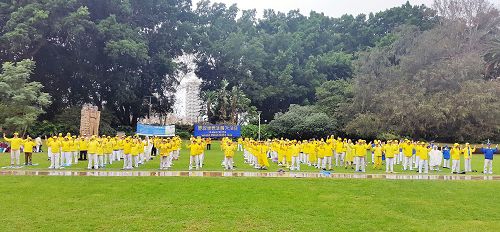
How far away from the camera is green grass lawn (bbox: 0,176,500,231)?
10750 millimetres

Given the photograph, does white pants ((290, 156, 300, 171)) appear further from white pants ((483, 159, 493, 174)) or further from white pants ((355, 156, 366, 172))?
white pants ((483, 159, 493, 174))

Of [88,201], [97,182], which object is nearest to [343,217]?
[88,201]

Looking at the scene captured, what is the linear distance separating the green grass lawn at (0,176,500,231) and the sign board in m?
21.5

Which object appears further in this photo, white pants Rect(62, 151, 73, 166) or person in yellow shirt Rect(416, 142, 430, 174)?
person in yellow shirt Rect(416, 142, 430, 174)

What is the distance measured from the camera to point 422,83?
4269 cm

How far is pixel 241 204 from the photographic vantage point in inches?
511

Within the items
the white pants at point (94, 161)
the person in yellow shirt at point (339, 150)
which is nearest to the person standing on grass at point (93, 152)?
the white pants at point (94, 161)

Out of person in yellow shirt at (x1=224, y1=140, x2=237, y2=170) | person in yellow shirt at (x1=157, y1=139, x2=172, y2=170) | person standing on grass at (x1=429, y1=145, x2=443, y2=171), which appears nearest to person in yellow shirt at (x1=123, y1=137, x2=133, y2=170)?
person in yellow shirt at (x1=157, y1=139, x2=172, y2=170)

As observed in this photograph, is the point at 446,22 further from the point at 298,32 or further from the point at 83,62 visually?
the point at 83,62

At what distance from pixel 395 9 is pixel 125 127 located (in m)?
41.3

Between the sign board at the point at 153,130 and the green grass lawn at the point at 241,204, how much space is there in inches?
846

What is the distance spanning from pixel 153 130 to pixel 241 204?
27.7 metres

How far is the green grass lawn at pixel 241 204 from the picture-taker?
10.8 m

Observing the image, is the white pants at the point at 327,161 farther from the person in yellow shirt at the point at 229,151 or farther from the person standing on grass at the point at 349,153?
the person in yellow shirt at the point at 229,151
